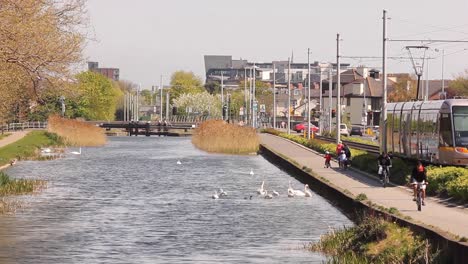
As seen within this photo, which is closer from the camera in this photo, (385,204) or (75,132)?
(385,204)

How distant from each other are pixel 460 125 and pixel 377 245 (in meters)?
19.6

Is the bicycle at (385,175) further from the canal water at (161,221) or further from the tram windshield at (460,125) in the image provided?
the tram windshield at (460,125)

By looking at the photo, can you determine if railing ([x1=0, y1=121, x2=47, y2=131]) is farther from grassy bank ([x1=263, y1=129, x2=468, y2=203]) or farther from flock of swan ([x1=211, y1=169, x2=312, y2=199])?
grassy bank ([x1=263, y1=129, x2=468, y2=203])

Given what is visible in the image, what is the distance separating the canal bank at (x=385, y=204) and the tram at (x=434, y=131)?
109 inches

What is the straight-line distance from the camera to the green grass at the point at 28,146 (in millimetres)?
76688

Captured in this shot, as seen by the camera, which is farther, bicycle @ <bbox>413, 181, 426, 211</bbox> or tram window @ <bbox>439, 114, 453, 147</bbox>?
tram window @ <bbox>439, 114, 453, 147</bbox>

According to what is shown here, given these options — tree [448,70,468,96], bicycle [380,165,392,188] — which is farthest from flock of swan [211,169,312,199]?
tree [448,70,468,96]

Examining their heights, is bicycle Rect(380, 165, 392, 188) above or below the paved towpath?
above

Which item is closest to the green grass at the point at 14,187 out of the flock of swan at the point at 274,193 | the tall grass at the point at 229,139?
the flock of swan at the point at 274,193

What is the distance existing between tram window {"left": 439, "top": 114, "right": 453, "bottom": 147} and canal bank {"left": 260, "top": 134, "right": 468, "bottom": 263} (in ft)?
10.5

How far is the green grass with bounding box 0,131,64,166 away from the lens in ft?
252

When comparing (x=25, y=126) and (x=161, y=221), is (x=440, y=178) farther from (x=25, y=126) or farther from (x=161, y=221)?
(x=25, y=126)

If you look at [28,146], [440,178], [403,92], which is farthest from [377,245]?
[403,92]

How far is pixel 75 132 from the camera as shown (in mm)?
115500
